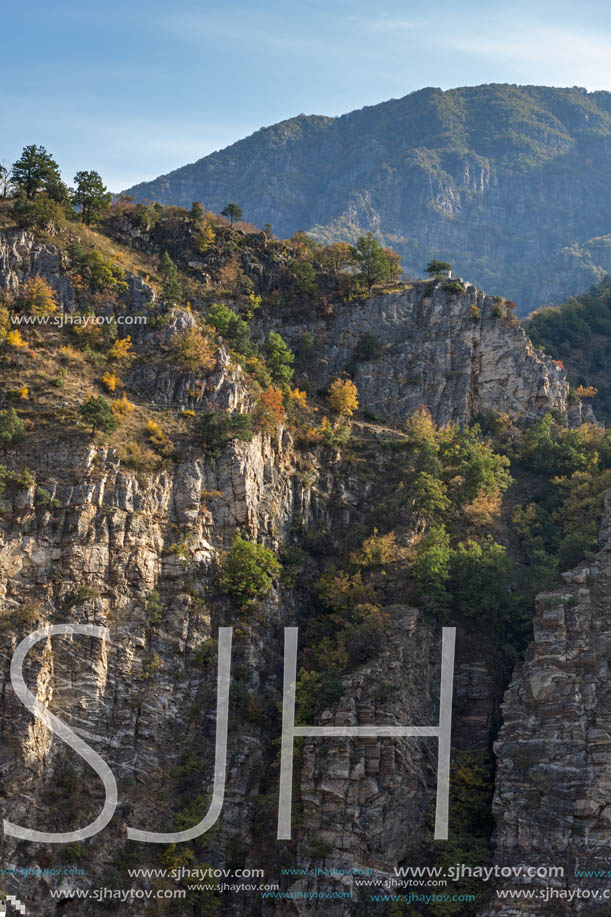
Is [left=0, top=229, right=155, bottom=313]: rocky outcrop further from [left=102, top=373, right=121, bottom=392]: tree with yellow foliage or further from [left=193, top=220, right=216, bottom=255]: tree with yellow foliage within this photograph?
[left=193, top=220, right=216, bottom=255]: tree with yellow foliage

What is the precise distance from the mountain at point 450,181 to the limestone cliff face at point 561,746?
320 feet

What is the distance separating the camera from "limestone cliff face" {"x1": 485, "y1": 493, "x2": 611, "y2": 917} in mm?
51125

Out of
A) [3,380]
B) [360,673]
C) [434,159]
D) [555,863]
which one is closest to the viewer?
[555,863]

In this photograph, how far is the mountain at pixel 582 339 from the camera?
96.5m

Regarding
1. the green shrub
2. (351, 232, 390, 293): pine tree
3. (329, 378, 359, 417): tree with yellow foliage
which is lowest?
the green shrub

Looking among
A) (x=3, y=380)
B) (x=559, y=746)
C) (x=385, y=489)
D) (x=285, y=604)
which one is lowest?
(x=559, y=746)

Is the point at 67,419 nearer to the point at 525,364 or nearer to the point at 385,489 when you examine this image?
the point at 385,489

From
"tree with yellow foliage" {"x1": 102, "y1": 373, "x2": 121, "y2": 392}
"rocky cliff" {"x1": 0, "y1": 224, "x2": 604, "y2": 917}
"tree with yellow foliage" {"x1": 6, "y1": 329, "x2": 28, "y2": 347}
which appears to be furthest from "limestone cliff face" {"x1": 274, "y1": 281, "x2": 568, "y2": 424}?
"tree with yellow foliage" {"x1": 6, "y1": 329, "x2": 28, "y2": 347}

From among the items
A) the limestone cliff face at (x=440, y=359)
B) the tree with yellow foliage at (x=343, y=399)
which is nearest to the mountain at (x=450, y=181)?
the limestone cliff face at (x=440, y=359)

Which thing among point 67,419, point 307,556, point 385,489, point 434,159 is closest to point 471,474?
point 385,489

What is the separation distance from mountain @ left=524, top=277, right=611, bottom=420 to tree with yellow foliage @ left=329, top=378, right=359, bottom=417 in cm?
2579

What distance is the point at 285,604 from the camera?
6475cm

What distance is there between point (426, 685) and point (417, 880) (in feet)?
34.2

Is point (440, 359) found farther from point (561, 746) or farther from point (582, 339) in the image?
point (561, 746)
